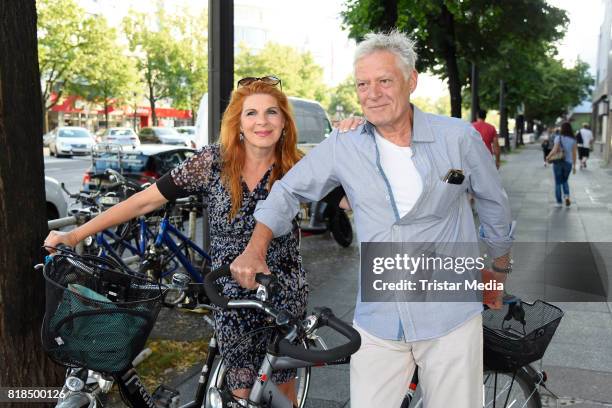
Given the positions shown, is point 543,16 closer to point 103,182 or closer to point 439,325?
point 103,182

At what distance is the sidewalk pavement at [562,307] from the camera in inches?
160

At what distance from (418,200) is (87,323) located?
1.09 meters

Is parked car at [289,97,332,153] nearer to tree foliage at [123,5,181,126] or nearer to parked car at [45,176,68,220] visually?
parked car at [45,176,68,220]

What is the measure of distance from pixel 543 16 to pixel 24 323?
57.0ft

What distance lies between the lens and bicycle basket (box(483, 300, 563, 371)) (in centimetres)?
248

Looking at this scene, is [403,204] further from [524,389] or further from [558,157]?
[558,157]

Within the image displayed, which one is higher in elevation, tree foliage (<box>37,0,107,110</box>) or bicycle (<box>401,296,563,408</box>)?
tree foliage (<box>37,0,107,110</box>)

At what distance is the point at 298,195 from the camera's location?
233cm

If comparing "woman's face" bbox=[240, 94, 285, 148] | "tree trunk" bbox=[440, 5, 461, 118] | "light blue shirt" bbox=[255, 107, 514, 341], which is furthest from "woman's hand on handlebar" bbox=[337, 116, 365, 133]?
"tree trunk" bbox=[440, 5, 461, 118]

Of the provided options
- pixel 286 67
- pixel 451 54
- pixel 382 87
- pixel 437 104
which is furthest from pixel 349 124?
pixel 437 104

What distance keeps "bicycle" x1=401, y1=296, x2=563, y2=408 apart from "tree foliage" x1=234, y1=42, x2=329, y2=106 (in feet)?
186

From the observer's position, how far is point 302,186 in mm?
2311

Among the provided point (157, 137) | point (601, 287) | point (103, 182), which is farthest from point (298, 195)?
point (157, 137)

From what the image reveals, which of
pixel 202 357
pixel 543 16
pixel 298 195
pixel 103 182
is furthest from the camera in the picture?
pixel 543 16
